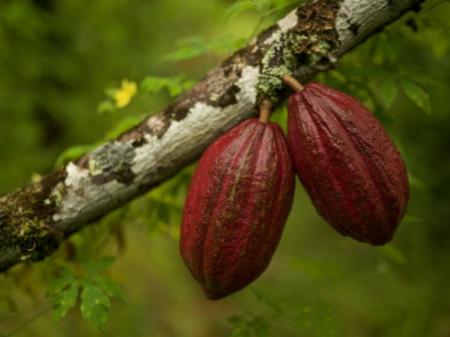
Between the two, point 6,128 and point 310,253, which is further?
point 310,253

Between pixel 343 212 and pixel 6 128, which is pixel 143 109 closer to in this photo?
pixel 6 128

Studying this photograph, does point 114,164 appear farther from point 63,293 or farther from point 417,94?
point 417,94

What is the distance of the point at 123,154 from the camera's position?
2279 mm

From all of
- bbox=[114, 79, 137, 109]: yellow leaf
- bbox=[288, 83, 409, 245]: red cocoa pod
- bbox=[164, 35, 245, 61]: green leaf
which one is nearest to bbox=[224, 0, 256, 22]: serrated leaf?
bbox=[164, 35, 245, 61]: green leaf

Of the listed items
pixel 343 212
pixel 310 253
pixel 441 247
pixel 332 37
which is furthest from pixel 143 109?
pixel 310 253

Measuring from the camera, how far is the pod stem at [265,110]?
2.06 m

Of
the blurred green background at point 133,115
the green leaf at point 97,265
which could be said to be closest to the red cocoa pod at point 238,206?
the green leaf at point 97,265

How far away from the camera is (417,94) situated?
92.6 inches

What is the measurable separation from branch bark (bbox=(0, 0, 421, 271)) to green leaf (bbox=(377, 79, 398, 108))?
0.34m

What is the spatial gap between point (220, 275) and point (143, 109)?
6.68 ft

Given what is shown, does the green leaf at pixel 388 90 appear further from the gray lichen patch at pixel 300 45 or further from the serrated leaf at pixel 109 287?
the serrated leaf at pixel 109 287

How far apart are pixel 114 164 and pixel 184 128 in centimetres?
33

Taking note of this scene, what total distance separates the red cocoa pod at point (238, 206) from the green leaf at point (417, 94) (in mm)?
723

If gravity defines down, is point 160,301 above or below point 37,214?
below
